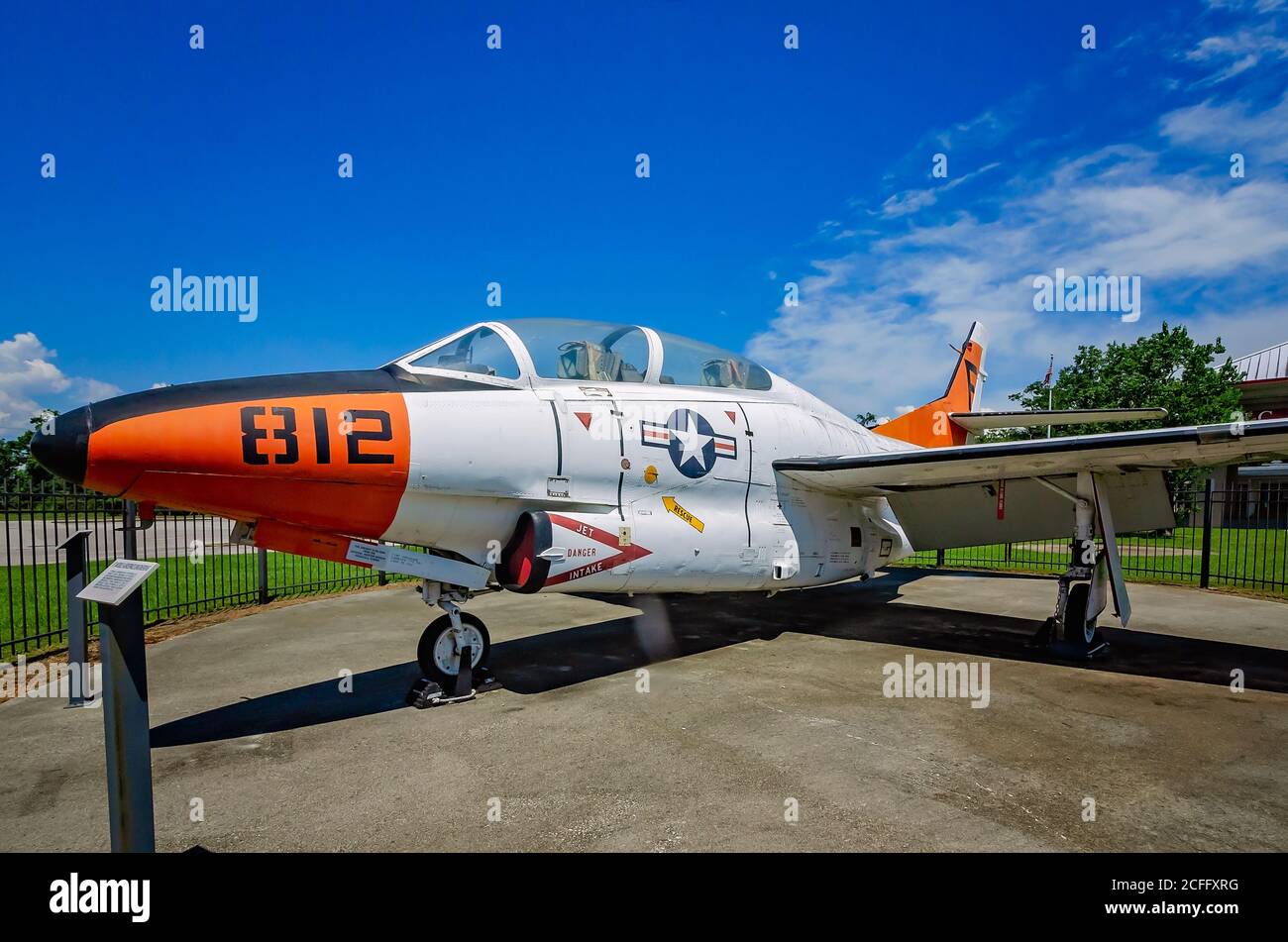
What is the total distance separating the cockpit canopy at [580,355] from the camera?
5.58 metres

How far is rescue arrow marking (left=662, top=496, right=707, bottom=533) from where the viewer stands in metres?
6.36

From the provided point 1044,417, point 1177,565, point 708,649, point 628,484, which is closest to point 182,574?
point 708,649

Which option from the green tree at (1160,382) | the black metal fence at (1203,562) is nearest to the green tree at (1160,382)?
the green tree at (1160,382)

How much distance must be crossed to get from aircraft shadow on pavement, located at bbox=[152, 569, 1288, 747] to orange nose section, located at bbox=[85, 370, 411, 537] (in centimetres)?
182

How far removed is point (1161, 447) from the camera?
6.24m

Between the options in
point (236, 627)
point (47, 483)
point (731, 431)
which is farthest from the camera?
point (236, 627)

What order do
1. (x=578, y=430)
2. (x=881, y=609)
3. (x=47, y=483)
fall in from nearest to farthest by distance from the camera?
1. (x=578, y=430)
2. (x=47, y=483)
3. (x=881, y=609)

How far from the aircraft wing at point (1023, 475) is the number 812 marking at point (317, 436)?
173 inches

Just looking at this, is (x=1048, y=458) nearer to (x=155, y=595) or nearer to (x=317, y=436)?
(x=317, y=436)

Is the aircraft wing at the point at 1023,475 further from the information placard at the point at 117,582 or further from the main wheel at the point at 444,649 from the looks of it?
the information placard at the point at 117,582

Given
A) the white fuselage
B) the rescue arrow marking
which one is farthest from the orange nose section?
the rescue arrow marking
